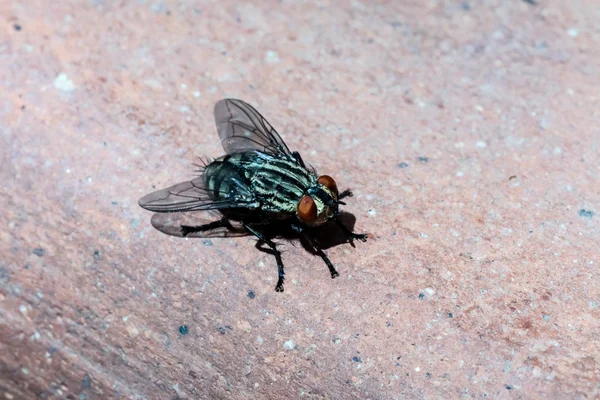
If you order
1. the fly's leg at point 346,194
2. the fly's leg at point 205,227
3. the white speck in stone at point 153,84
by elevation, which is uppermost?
the white speck in stone at point 153,84

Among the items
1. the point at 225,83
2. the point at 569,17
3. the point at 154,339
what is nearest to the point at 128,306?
the point at 154,339

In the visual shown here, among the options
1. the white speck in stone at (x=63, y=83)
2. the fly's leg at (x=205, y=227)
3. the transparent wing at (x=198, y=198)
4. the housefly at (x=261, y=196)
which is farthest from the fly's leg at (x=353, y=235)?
the white speck in stone at (x=63, y=83)

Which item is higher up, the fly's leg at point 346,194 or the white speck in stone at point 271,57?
the white speck in stone at point 271,57

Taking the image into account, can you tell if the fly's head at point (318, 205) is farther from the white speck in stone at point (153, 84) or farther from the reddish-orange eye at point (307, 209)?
the white speck in stone at point (153, 84)

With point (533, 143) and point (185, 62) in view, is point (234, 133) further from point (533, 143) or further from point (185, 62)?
point (533, 143)

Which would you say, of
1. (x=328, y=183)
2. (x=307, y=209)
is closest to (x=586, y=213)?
(x=328, y=183)

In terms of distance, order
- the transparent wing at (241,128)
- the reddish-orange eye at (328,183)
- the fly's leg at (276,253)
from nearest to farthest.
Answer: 1. the fly's leg at (276,253)
2. the reddish-orange eye at (328,183)
3. the transparent wing at (241,128)
